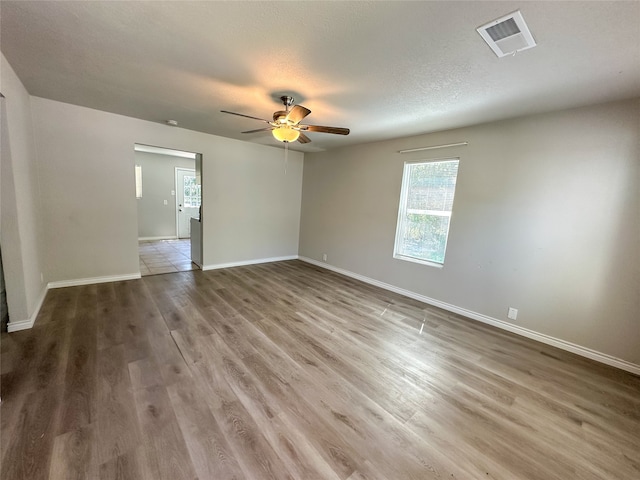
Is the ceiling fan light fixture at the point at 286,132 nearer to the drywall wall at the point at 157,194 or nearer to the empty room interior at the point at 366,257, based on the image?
the empty room interior at the point at 366,257

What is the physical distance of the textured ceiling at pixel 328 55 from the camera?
147 cm

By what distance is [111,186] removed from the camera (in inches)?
149

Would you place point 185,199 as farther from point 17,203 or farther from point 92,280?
point 17,203

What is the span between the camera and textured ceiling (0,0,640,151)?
147 cm

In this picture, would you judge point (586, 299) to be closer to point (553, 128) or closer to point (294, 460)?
point (553, 128)

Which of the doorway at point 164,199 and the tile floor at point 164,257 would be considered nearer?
the tile floor at point 164,257

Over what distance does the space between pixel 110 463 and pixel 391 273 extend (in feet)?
12.6

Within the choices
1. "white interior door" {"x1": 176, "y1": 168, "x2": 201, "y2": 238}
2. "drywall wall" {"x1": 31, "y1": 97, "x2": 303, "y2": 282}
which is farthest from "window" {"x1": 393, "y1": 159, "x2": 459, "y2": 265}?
"white interior door" {"x1": 176, "y1": 168, "x2": 201, "y2": 238}

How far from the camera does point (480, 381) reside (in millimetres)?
2182

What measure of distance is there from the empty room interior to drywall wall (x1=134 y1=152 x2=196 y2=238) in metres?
3.48

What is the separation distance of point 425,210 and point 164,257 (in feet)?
17.6

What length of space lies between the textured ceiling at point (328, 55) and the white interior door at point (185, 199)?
4.52 metres

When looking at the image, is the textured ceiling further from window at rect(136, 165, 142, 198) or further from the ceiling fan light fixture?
window at rect(136, 165, 142, 198)

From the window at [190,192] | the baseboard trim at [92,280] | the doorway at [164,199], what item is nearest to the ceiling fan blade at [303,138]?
the baseboard trim at [92,280]
